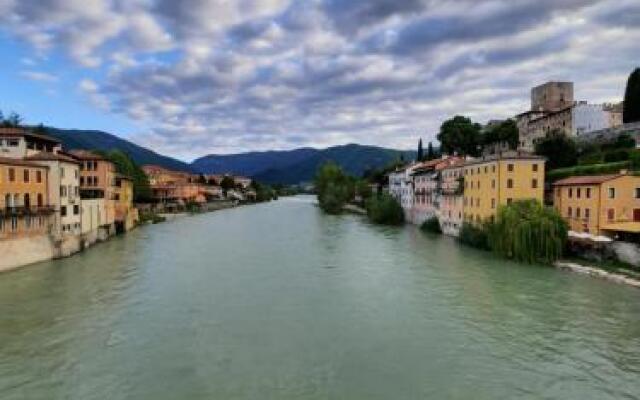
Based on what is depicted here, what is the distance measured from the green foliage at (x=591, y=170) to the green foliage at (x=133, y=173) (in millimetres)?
54971

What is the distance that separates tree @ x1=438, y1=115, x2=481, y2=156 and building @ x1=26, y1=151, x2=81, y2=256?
5889 centimetres

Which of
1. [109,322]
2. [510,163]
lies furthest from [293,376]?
[510,163]

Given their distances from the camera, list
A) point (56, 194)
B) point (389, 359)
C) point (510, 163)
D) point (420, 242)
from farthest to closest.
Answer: point (420, 242) < point (510, 163) < point (56, 194) < point (389, 359)

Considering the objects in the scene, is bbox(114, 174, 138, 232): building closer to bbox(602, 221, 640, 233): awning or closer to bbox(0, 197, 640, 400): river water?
bbox(0, 197, 640, 400): river water

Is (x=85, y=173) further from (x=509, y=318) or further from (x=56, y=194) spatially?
(x=509, y=318)

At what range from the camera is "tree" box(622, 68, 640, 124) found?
2291 inches

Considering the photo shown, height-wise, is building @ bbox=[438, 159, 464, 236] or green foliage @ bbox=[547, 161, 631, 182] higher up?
green foliage @ bbox=[547, 161, 631, 182]

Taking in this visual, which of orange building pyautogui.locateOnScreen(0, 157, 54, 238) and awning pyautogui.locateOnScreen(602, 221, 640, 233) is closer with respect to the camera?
orange building pyautogui.locateOnScreen(0, 157, 54, 238)

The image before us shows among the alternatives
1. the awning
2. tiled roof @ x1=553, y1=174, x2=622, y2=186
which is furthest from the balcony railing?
the awning

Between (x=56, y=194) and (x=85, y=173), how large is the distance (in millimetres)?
14279

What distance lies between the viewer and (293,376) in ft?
54.3

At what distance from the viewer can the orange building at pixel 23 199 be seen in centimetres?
3353

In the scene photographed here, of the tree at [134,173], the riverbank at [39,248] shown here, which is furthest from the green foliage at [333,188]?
the riverbank at [39,248]

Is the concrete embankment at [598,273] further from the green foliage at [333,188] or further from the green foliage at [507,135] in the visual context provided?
the green foliage at [333,188]
